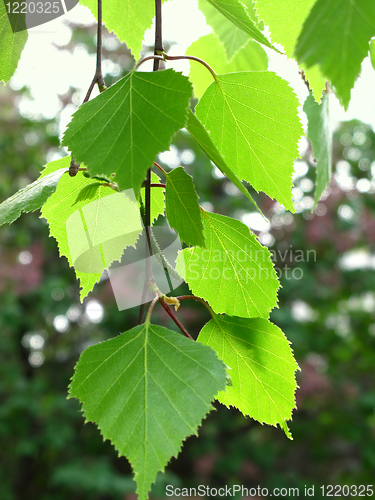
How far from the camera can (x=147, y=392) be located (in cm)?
25

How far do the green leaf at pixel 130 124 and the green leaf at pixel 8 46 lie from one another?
13cm

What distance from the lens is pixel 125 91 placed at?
0.24 meters

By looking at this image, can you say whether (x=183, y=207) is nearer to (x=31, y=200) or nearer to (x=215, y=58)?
(x=31, y=200)

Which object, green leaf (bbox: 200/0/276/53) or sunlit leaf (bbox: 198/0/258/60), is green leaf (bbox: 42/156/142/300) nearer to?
green leaf (bbox: 200/0/276/53)

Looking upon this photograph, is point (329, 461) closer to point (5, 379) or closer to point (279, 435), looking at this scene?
point (279, 435)

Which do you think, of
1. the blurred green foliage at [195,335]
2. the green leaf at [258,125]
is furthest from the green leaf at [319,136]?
the blurred green foliage at [195,335]

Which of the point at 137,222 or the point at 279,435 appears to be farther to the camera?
the point at 279,435

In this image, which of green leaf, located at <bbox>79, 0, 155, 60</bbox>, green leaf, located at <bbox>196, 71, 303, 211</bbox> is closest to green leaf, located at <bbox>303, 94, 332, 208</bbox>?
green leaf, located at <bbox>196, 71, 303, 211</bbox>

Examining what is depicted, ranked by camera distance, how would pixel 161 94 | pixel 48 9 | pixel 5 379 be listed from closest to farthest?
pixel 161 94 < pixel 48 9 < pixel 5 379

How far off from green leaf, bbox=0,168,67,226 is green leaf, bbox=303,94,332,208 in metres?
0.19

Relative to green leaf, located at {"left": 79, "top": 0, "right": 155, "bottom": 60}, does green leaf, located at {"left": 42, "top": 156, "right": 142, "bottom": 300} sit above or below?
below

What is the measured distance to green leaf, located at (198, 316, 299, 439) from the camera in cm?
30

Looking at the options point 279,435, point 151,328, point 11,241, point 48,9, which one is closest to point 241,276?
point 151,328

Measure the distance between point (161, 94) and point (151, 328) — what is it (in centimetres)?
14
